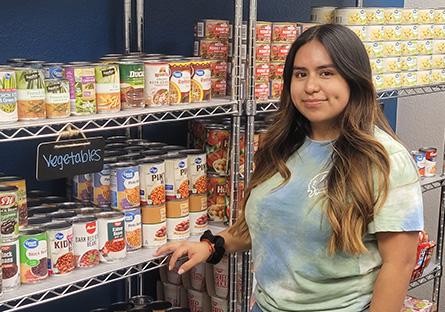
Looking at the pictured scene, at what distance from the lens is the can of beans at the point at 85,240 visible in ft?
6.12

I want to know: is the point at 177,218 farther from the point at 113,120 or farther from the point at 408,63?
the point at 408,63

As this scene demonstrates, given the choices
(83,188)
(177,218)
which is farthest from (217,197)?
(83,188)

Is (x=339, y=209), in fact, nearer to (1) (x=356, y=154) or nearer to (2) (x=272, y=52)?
(1) (x=356, y=154)

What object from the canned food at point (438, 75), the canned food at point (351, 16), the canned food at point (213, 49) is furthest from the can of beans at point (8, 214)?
the canned food at point (438, 75)

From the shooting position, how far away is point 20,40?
86.3 inches

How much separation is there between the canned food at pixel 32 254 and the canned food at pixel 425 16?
6.07 feet

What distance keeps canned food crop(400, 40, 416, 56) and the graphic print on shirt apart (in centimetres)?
127

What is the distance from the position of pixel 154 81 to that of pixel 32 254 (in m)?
0.59

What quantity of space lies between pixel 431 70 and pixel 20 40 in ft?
5.66

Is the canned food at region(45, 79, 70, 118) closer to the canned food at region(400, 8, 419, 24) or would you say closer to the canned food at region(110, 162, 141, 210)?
the canned food at region(110, 162, 141, 210)

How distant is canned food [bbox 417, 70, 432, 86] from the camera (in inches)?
114

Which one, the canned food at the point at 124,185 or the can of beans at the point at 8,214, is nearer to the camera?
the can of beans at the point at 8,214

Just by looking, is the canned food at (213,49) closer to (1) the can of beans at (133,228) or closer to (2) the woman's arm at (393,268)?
(1) the can of beans at (133,228)

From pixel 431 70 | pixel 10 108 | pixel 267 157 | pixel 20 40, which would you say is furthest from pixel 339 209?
pixel 431 70
